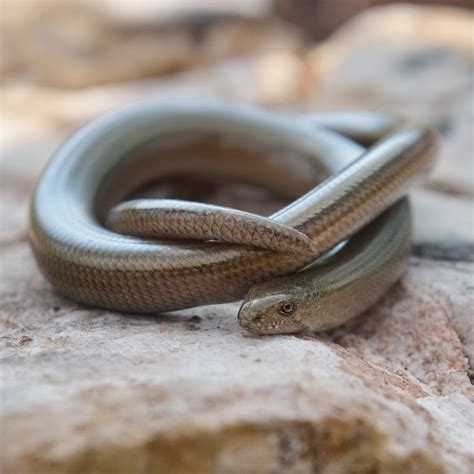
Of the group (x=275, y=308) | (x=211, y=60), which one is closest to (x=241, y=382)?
(x=275, y=308)

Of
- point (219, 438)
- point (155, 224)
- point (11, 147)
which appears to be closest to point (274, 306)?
point (155, 224)

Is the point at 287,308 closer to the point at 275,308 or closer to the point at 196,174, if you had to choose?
the point at 275,308

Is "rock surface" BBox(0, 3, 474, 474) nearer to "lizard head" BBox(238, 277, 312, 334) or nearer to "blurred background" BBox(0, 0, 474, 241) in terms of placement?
"lizard head" BBox(238, 277, 312, 334)

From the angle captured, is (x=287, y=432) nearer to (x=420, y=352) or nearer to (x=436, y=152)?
(x=420, y=352)

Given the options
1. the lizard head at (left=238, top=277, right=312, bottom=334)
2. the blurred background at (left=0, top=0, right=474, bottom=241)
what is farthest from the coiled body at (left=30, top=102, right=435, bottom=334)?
the blurred background at (left=0, top=0, right=474, bottom=241)

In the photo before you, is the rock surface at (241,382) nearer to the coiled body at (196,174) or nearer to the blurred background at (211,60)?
the coiled body at (196,174)
